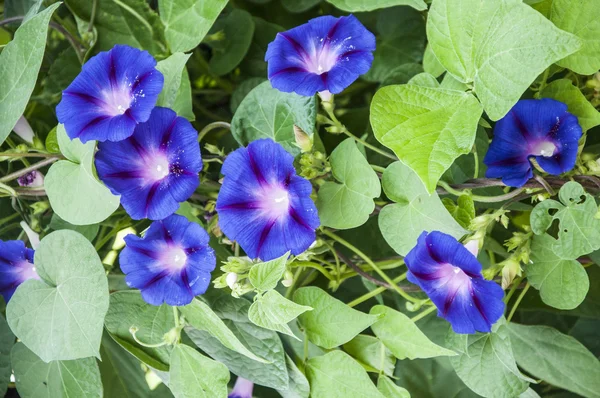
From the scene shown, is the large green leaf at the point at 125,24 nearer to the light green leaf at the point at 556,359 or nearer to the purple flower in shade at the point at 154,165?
the purple flower in shade at the point at 154,165

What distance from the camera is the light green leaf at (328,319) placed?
74 cm

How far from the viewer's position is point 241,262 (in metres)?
0.69

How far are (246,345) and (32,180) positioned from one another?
0.34 meters

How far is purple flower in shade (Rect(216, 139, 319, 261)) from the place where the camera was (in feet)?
2.10

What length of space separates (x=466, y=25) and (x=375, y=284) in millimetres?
338

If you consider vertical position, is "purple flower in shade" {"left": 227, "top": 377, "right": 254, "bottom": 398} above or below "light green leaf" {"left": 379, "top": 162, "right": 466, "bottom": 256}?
below

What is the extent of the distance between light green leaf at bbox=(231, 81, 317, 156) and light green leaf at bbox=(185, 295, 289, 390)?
198 mm

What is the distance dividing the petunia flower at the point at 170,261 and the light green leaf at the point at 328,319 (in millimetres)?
137

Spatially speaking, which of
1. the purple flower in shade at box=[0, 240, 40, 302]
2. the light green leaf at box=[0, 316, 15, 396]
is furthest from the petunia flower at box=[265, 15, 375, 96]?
the light green leaf at box=[0, 316, 15, 396]

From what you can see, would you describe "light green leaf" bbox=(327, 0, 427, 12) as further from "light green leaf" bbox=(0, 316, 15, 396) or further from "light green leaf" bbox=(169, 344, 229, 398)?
"light green leaf" bbox=(0, 316, 15, 396)

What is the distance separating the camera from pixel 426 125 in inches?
23.7

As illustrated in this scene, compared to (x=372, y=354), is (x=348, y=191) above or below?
above

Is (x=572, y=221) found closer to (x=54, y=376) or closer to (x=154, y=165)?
(x=154, y=165)

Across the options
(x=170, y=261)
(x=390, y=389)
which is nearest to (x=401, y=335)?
(x=390, y=389)
